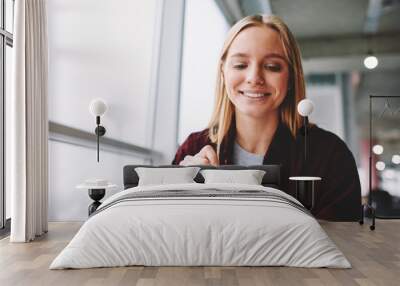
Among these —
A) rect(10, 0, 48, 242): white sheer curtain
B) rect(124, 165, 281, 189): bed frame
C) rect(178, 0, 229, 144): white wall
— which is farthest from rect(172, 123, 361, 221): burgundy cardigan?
rect(10, 0, 48, 242): white sheer curtain

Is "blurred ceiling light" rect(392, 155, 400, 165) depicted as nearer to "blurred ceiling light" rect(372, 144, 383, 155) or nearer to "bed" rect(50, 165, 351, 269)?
"blurred ceiling light" rect(372, 144, 383, 155)

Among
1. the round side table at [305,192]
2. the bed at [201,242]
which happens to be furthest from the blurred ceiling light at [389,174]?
the bed at [201,242]

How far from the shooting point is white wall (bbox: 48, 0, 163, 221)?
6.57 metres

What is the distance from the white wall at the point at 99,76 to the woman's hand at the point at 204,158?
57 cm

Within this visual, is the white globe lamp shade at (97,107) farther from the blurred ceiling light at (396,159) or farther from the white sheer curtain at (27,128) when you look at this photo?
the blurred ceiling light at (396,159)

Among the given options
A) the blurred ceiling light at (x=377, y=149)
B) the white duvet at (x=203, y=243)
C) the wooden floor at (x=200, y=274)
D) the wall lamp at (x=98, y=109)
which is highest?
the wall lamp at (x=98, y=109)

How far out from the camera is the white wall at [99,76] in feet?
21.6

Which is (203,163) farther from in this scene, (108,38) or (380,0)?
(380,0)

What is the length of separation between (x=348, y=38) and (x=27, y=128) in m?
4.03

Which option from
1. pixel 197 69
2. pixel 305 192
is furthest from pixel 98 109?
pixel 305 192

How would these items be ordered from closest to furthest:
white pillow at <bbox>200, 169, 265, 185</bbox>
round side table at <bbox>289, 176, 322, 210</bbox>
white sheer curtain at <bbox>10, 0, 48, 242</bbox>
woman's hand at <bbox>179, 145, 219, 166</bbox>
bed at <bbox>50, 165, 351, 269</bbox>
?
bed at <bbox>50, 165, 351, 269</bbox> → white sheer curtain at <bbox>10, 0, 48, 242</bbox> → white pillow at <bbox>200, 169, 265, 185</bbox> → round side table at <bbox>289, 176, 322, 210</bbox> → woman's hand at <bbox>179, 145, 219, 166</bbox>

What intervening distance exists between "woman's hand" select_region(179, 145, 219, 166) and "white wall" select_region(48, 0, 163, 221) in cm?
57

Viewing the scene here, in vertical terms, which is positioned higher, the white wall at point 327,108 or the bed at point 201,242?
the white wall at point 327,108

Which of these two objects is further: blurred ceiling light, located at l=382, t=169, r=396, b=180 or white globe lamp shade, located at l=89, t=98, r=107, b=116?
blurred ceiling light, located at l=382, t=169, r=396, b=180
